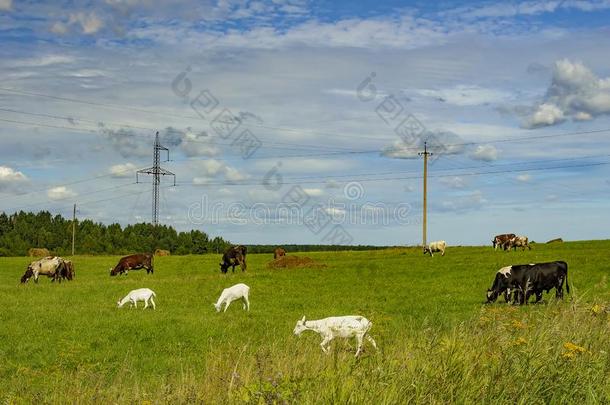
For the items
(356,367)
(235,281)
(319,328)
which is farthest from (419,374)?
(235,281)

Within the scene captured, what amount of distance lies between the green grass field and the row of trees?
91.8 meters

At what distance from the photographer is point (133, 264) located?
48344 millimetres

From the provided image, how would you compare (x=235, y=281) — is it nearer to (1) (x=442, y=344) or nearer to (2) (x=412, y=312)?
(2) (x=412, y=312)

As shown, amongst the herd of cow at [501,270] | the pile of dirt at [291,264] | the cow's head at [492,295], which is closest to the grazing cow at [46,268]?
the herd of cow at [501,270]

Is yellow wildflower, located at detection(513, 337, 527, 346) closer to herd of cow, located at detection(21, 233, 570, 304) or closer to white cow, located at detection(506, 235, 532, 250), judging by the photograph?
herd of cow, located at detection(21, 233, 570, 304)

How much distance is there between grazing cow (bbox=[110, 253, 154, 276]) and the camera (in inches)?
1868

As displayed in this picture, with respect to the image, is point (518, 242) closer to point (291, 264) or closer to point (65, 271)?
point (291, 264)

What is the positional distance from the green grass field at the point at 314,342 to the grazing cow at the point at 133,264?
282 inches

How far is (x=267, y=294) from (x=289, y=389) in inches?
904

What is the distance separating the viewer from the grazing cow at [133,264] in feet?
156

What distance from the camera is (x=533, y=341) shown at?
7.58 metres

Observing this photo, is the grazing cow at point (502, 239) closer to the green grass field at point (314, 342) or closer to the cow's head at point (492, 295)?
the green grass field at point (314, 342)

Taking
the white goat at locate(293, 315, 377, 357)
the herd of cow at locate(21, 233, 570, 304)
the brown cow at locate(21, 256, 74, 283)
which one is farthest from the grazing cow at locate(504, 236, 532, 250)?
the white goat at locate(293, 315, 377, 357)

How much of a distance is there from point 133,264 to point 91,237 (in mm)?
89765
